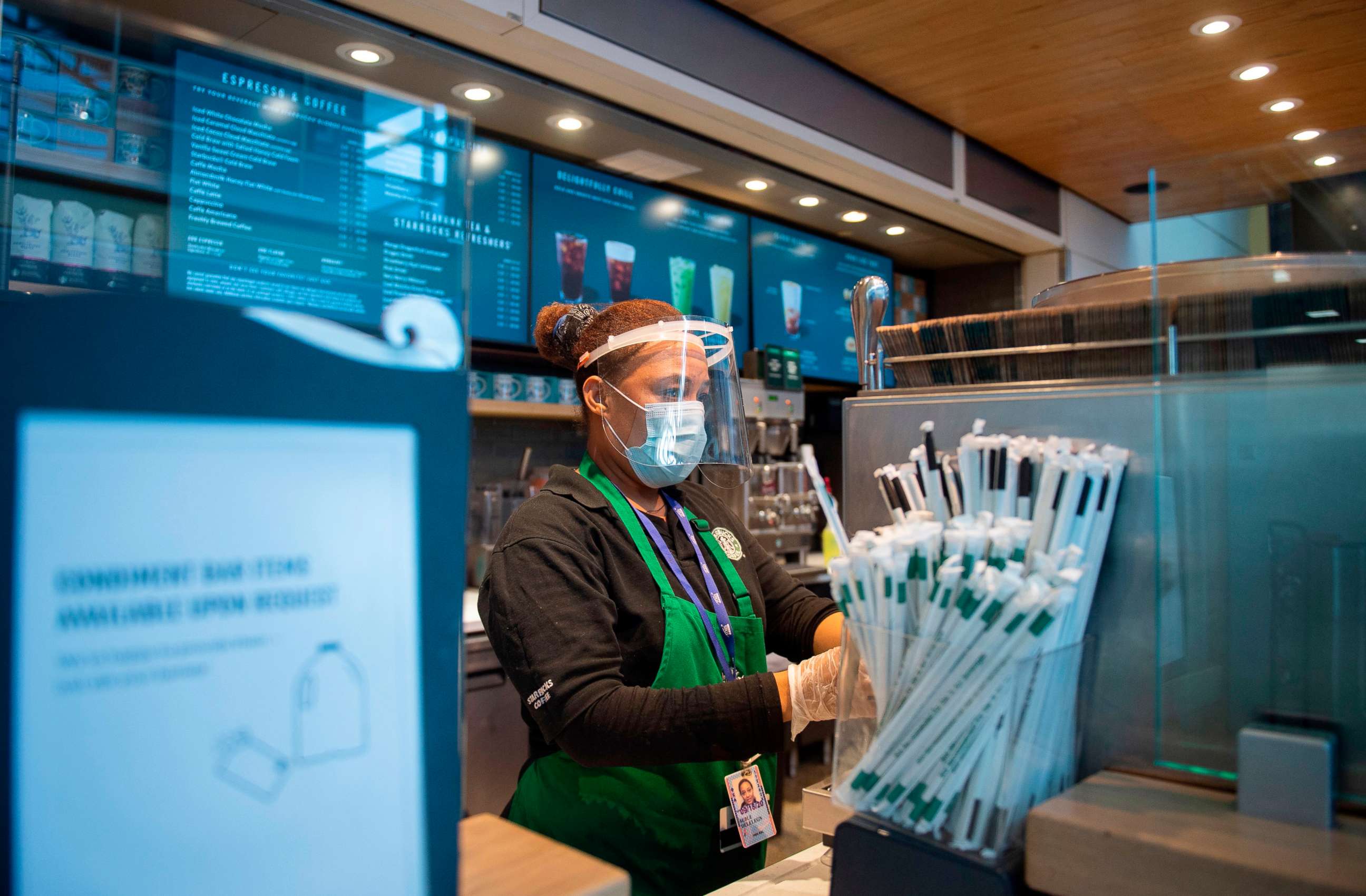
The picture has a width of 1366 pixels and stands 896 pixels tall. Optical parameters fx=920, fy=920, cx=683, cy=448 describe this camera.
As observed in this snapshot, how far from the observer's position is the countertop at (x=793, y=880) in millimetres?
1172

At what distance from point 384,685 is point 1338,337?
0.87 metres

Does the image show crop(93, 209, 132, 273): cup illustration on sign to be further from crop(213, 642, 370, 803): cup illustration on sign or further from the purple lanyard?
the purple lanyard

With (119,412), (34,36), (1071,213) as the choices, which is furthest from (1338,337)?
(1071,213)

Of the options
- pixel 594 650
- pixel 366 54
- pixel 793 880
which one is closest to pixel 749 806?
pixel 793 880

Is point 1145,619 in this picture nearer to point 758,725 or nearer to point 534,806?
point 758,725

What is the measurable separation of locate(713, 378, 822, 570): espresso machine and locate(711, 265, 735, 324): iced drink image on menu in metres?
0.34

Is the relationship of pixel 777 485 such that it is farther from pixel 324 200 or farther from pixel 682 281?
pixel 324 200

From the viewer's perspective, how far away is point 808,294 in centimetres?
460

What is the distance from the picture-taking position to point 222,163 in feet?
2.56

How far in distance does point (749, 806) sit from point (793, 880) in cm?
29

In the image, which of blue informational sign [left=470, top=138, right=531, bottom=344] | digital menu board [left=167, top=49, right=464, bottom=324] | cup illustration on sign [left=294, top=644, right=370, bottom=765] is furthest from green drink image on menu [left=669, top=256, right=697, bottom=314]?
cup illustration on sign [left=294, top=644, right=370, bottom=765]

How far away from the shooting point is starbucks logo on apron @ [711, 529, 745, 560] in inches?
Result: 67.8

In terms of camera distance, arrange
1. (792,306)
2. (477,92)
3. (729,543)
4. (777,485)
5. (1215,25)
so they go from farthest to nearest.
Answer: (792,306)
(777,485)
(1215,25)
(477,92)
(729,543)

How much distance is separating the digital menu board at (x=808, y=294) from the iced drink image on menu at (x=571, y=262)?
104 centimetres
